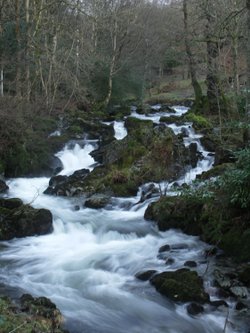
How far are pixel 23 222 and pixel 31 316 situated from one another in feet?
15.5

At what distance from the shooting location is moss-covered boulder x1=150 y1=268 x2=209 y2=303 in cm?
716

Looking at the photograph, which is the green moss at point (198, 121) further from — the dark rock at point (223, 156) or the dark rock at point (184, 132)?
the dark rock at point (223, 156)

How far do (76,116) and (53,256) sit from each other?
13.5 meters

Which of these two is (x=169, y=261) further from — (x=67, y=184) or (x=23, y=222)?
(x=67, y=184)

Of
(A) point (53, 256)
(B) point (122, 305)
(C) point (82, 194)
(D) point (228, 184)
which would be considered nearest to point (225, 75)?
(C) point (82, 194)

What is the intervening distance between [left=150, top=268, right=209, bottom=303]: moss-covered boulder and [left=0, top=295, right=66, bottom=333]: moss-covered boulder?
1.98 metres

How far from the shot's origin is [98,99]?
27547 mm

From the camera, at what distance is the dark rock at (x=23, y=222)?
1019 centimetres

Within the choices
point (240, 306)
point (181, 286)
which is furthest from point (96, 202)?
point (240, 306)

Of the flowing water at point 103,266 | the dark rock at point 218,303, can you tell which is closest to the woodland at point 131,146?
the dark rock at point 218,303

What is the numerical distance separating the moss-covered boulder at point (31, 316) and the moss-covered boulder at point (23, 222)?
3.66 metres

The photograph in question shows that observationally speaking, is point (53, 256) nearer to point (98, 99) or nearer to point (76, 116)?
point (76, 116)

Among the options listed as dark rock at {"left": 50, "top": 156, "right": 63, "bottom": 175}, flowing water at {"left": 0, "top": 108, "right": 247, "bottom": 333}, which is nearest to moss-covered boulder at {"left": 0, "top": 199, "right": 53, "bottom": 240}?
flowing water at {"left": 0, "top": 108, "right": 247, "bottom": 333}

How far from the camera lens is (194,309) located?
6.89m
